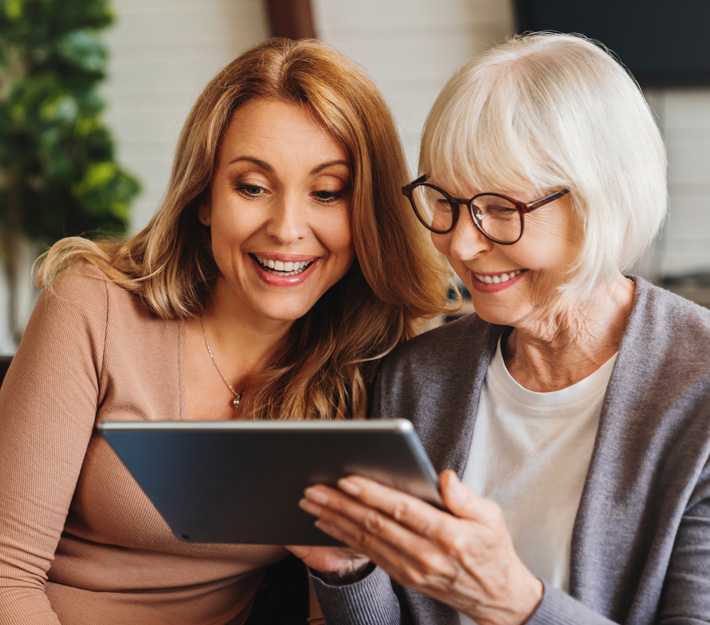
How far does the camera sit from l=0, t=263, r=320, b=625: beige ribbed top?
123 cm

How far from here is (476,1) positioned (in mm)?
Answer: 3527

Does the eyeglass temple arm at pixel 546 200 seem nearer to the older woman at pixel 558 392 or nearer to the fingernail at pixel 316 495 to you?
the older woman at pixel 558 392

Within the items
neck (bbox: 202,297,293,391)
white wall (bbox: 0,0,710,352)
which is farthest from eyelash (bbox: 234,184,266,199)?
white wall (bbox: 0,0,710,352)

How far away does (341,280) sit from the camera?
156 cm

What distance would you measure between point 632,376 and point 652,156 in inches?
12.1

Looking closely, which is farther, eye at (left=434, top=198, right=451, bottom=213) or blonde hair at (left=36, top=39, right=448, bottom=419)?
blonde hair at (left=36, top=39, right=448, bottom=419)

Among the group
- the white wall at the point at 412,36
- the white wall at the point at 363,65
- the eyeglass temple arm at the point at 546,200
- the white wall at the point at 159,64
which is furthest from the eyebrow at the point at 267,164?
the white wall at the point at 159,64

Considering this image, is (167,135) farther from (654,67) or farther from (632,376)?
(632,376)

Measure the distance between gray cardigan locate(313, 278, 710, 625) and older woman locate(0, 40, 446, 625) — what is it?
340 millimetres

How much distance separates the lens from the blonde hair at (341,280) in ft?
4.46

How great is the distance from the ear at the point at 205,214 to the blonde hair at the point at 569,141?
0.51m

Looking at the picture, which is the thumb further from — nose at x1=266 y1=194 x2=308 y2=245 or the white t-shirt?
nose at x1=266 y1=194 x2=308 y2=245

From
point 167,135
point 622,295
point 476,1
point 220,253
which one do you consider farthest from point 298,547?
point 167,135

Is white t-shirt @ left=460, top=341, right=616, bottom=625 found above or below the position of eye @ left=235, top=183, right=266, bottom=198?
below
